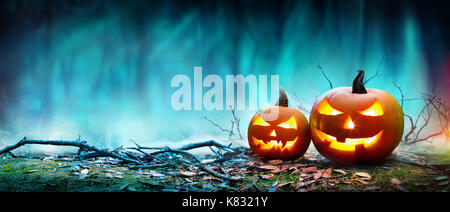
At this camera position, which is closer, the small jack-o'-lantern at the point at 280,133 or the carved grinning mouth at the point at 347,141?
the carved grinning mouth at the point at 347,141

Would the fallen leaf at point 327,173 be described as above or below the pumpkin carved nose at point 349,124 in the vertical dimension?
below

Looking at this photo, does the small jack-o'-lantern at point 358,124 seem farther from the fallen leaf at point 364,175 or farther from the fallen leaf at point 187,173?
the fallen leaf at point 187,173

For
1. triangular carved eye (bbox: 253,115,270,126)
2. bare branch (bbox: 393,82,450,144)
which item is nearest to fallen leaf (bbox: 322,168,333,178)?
triangular carved eye (bbox: 253,115,270,126)

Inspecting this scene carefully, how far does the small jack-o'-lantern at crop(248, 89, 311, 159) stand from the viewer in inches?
93.9

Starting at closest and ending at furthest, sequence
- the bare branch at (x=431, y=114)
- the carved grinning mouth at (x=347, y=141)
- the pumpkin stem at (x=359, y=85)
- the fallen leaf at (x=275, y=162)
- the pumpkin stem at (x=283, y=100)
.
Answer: the carved grinning mouth at (x=347, y=141) < the pumpkin stem at (x=359, y=85) < the fallen leaf at (x=275, y=162) < the pumpkin stem at (x=283, y=100) < the bare branch at (x=431, y=114)

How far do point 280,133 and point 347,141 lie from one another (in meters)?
0.55

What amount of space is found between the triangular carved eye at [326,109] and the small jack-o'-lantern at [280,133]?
0.94 feet

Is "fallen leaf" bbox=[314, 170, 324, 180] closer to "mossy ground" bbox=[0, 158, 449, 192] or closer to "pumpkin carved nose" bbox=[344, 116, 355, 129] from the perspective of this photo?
"mossy ground" bbox=[0, 158, 449, 192]

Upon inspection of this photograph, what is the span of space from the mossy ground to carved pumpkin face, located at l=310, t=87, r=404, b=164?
129 mm

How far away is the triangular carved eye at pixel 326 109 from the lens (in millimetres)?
2117

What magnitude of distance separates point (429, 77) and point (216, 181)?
8.30ft

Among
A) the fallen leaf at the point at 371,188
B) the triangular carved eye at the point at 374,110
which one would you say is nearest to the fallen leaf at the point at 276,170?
the fallen leaf at the point at 371,188

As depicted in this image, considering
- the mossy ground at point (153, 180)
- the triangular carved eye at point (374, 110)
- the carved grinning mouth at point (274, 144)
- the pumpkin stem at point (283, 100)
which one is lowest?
the mossy ground at point (153, 180)
